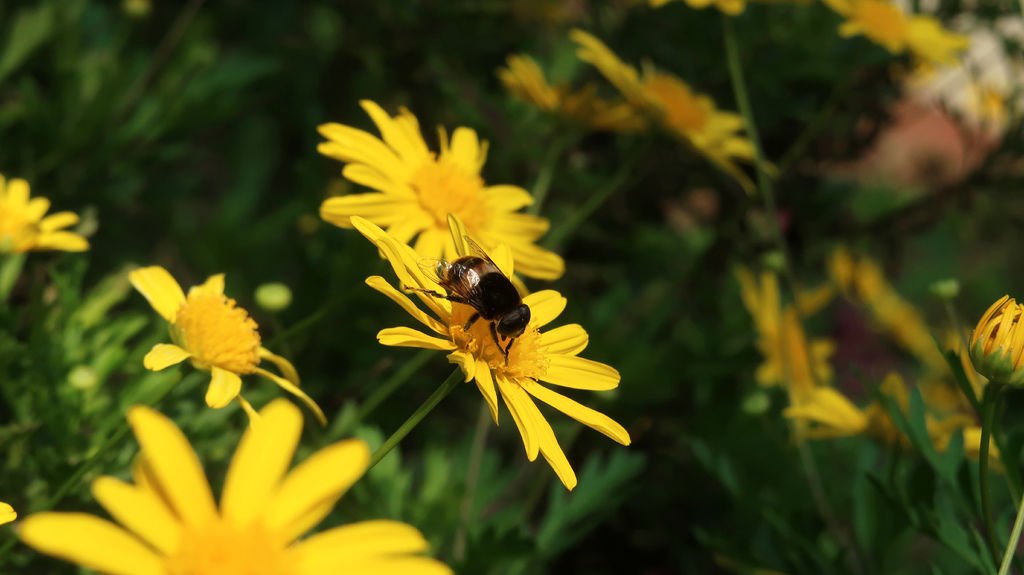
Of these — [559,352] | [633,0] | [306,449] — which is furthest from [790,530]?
[633,0]

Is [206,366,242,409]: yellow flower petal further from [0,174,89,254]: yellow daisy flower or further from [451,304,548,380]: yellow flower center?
[0,174,89,254]: yellow daisy flower

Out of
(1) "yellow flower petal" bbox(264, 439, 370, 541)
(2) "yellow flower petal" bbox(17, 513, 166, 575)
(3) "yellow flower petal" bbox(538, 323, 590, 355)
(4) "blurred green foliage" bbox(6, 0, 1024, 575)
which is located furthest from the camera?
(4) "blurred green foliage" bbox(6, 0, 1024, 575)

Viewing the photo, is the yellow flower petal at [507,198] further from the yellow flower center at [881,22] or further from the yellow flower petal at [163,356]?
the yellow flower center at [881,22]

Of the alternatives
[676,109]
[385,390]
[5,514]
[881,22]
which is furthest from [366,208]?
[881,22]

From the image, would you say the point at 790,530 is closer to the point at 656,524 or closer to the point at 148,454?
the point at 656,524

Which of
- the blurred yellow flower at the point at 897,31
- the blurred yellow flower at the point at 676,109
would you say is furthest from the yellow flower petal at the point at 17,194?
the blurred yellow flower at the point at 897,31

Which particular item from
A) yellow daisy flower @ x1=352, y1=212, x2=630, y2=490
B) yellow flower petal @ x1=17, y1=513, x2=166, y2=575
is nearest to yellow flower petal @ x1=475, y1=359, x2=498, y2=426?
yellow daisy flower @ x1=352, y1=212, x2=630, y2=490

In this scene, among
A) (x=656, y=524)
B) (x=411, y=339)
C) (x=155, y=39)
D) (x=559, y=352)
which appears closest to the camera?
(x=411, y=339)
